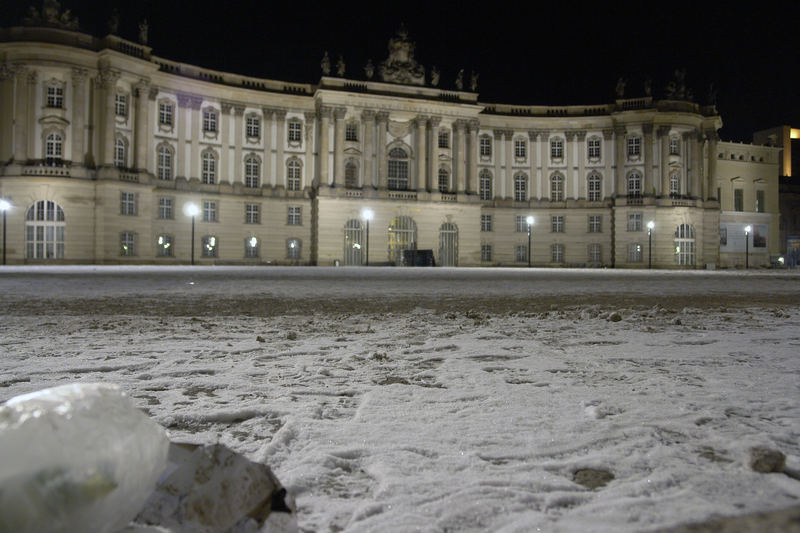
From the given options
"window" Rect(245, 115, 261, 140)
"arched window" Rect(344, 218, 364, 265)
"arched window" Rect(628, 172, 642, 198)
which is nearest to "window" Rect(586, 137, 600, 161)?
"arched window" Rect(628, 172, 642, 198)

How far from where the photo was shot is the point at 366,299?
1077cm

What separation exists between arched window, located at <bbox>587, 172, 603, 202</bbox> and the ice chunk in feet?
185

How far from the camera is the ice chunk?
3.35 ft

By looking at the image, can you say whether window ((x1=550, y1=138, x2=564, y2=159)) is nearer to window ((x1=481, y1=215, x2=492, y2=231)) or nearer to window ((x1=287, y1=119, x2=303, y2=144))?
window ((x1=481, y1=215, x2=492, y2=231))

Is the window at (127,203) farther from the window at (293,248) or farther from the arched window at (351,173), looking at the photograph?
the arched window at (351,173)

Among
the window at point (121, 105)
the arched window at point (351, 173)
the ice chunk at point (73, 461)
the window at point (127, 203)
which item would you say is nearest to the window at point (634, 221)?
the arched window at point (351, 173)

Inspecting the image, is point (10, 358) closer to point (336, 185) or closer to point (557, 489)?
point (557, 489)

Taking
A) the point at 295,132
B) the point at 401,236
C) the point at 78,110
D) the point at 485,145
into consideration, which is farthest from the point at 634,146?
the point at 78,110

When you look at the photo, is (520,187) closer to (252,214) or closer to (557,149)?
(557,149)

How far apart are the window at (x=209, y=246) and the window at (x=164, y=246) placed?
2.56 m

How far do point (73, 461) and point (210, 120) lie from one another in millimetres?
48274

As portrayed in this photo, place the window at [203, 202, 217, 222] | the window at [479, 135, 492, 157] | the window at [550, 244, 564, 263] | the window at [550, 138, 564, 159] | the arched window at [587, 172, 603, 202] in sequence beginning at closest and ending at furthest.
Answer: the window at [203, 202, 217, 222], the window at [479, 135, 492, 157], the arched window at [587, 172, 603, 202], the window at [550, 138, 564, 159], the window at [550, 244, 564, 263]

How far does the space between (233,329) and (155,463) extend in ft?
17.0

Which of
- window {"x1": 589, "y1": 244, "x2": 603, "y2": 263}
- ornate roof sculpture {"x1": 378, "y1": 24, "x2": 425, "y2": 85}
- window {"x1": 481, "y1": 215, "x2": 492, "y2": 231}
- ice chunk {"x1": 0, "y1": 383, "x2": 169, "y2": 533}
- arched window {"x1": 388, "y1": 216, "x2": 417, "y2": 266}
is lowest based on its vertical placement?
ice chunk {"x1": 0, "y1": 383, "x2": 169, "y2": 533}
